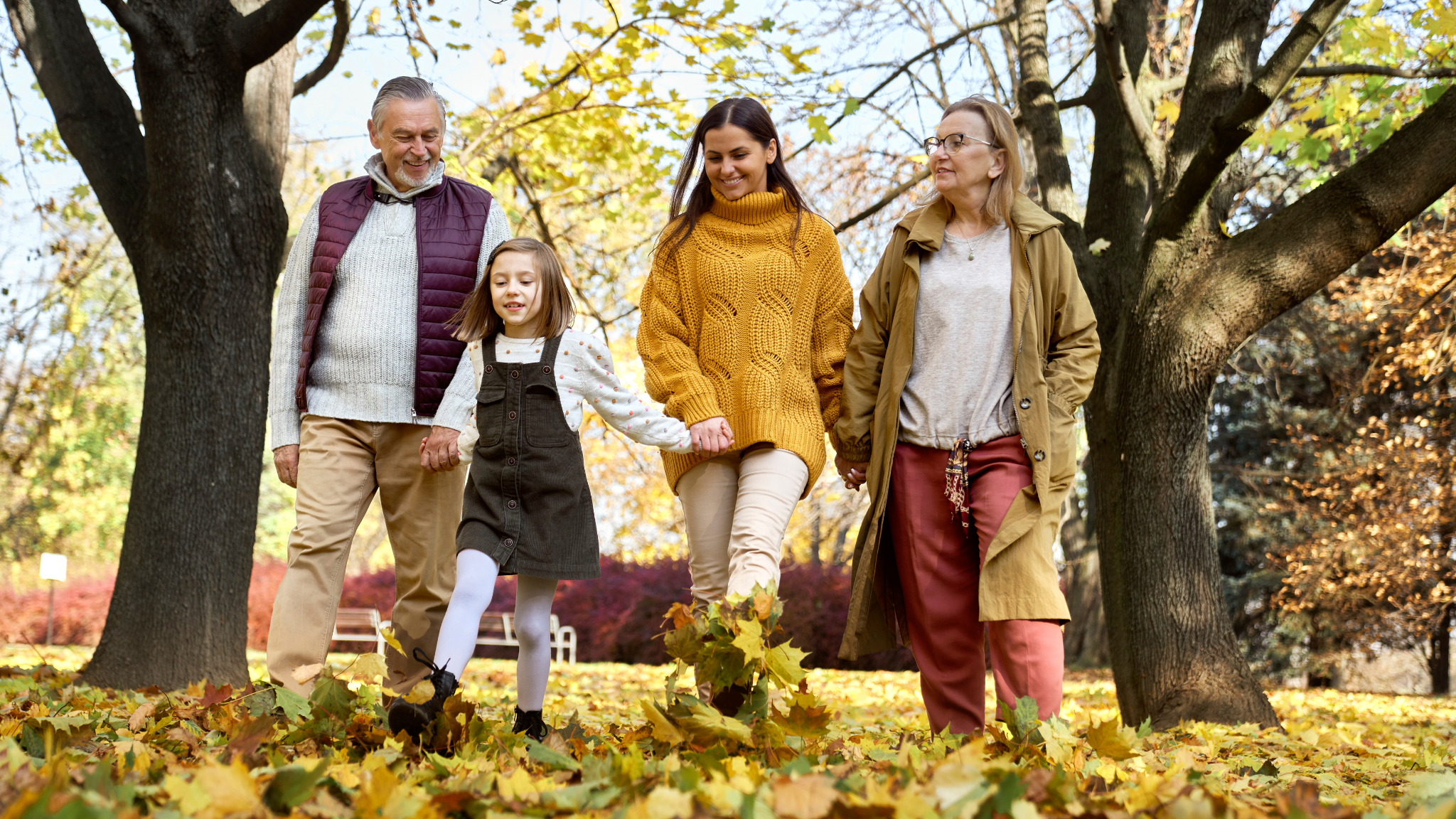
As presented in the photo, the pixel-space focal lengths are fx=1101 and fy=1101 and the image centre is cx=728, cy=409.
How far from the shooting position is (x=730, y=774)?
2236 mm

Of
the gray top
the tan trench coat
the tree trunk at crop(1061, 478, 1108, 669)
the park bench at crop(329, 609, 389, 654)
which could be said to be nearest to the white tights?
the tan trench coat

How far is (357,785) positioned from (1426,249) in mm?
12855

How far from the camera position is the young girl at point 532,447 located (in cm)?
307

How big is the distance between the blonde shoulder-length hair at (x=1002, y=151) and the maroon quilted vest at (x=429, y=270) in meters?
1.61

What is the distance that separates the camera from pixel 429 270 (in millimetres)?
3557

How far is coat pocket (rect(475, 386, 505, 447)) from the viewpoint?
3154 mm

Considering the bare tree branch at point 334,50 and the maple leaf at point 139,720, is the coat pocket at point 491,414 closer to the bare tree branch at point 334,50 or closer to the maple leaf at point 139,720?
the maple leaf at point 139,720

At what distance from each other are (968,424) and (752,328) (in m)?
0.72

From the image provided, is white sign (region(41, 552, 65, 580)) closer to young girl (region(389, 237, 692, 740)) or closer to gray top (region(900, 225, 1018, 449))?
young girl (region(389, 237, 692, 740))

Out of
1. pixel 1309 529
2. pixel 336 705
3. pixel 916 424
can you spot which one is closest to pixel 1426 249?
pixel 1309 529

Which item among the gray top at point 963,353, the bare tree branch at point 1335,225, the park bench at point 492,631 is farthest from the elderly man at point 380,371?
the park bench at point 492,631

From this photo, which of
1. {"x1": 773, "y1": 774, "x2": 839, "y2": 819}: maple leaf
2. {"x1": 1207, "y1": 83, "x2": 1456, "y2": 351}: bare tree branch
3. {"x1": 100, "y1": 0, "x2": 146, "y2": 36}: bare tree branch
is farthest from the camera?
{"x1": 100, "y1": 0, "x2": 146, "y2": 36}: bare tree branch

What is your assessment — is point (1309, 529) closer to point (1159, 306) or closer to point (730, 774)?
point (1159, 306)

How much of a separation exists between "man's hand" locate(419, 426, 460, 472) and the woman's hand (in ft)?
2.35
